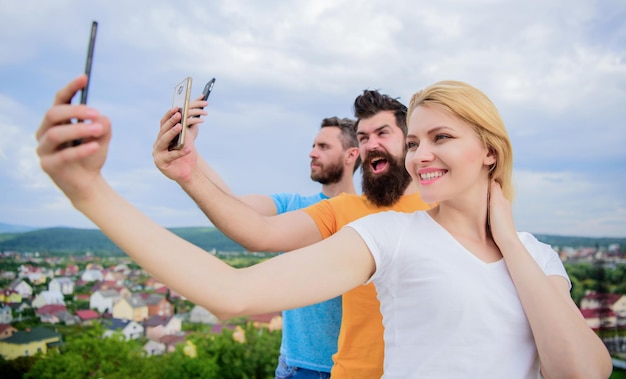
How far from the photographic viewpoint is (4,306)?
25.3 feet

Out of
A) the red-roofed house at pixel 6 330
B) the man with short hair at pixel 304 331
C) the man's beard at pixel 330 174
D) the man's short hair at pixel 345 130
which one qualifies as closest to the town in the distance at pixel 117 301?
the red-roofed house at pixel 6 330

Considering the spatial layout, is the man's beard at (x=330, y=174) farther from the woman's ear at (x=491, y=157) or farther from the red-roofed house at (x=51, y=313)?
the red-roofed house at (x=51, y=313)

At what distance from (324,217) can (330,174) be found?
1.20 meters

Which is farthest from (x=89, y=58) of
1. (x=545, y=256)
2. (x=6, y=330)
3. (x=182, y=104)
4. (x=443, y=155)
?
(x=6, y=330)

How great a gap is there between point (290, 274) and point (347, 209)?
3.61ft

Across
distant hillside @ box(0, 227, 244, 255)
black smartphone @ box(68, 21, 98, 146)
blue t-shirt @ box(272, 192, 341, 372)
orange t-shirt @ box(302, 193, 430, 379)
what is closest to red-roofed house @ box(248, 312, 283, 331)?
distant hillside @ box(0, 227, 244, 255)

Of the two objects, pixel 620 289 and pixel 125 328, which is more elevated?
pixel 620 289

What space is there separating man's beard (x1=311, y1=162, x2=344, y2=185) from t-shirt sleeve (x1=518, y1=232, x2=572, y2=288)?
5.81 feet

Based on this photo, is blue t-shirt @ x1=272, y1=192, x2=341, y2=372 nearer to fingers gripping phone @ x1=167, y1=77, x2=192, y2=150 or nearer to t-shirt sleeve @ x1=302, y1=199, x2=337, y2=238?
t-shirt sleeve @ x1=302, y1=199, x2=337, y2=238

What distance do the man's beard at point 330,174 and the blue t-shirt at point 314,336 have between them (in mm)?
940

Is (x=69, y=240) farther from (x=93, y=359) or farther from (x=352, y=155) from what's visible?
(x=352, y=155)

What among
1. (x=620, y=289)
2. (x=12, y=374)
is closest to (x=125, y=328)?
(x=12, y=374)

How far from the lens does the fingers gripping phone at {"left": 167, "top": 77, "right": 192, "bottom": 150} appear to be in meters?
1.30

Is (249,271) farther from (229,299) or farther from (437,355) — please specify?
(437,355)
